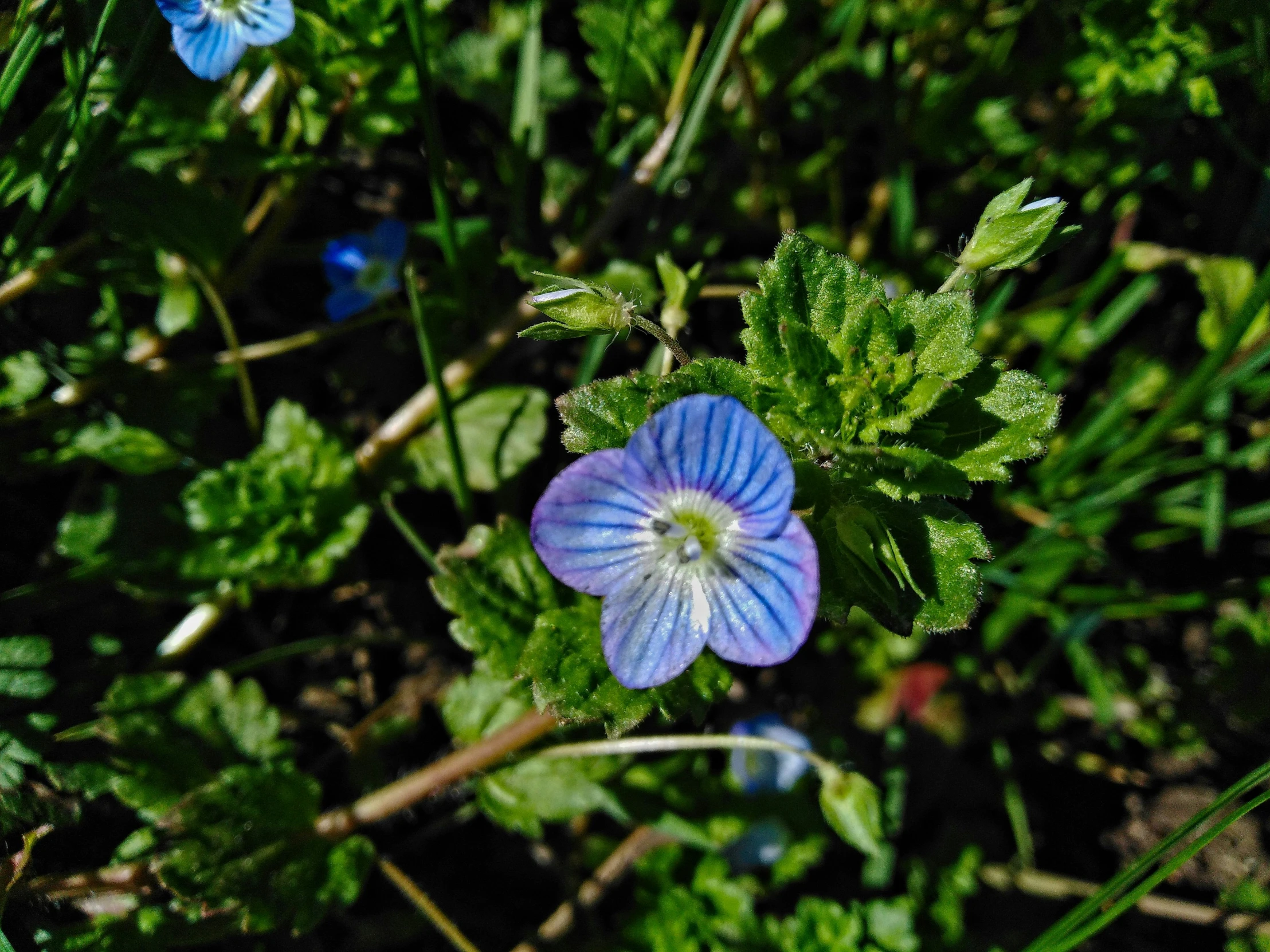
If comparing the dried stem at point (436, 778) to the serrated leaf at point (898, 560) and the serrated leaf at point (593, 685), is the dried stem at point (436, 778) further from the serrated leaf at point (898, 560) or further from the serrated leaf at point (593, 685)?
the serrated leaf at point (898, 560)

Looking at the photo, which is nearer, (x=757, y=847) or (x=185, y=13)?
(x=185, y=13)

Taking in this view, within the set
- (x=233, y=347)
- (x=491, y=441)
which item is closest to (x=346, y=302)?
(x=233, y=347)

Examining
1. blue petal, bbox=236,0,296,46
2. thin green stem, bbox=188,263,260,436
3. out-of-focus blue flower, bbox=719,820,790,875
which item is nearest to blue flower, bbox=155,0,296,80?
blue petal, bbox=236,0,296,46

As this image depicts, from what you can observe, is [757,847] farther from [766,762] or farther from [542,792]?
[542,792]

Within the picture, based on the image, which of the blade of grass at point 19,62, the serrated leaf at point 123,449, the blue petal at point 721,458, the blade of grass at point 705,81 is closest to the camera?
the blue petal at point 721,458

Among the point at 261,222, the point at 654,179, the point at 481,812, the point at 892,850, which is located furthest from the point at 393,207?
the point at 892,850

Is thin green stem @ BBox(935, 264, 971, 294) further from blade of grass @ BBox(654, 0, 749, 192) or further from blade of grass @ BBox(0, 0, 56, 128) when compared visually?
blade of grass @ BBox(0, 0, 56, 128)

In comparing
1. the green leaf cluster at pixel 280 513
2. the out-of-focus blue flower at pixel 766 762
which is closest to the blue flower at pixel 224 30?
the green leaf cluster at pixel 280 513
